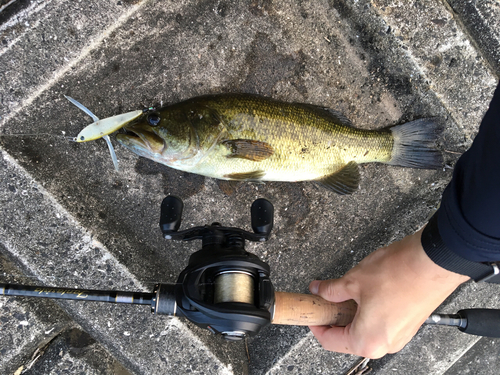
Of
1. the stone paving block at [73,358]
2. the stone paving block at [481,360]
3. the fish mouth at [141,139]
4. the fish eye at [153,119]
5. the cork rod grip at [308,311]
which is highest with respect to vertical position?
the fish eye at [153,119]

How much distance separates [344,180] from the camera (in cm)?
238

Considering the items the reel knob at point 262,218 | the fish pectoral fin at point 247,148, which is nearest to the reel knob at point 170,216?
the reel knob at point 262,218

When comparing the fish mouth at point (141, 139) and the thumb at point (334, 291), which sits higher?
the fish mouth at point (141, 139)

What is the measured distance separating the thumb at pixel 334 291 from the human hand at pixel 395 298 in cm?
7

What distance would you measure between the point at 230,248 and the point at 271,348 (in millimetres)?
1473

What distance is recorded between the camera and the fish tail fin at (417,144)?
8.04ft

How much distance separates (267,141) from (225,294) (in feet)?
3.58

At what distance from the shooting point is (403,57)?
243 cm

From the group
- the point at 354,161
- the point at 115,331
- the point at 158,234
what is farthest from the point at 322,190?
the point at 115,331

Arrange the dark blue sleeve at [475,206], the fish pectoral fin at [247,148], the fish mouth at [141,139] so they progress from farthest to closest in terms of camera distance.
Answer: the fish pectoral fin at [247,148]
the fish mouth at [141,139]
the dark blue sleeve at [475,206]

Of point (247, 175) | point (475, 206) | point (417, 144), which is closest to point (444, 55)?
point (417, 144)

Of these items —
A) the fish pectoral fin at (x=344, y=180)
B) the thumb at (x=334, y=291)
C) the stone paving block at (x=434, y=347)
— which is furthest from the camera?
the stone paving block at (x=434, y=347)

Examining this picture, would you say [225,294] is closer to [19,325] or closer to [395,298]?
[395,298]

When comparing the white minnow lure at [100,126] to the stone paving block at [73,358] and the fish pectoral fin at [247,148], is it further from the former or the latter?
the stone paving block at [73,358]
